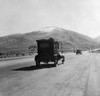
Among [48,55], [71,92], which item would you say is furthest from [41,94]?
[48,55]

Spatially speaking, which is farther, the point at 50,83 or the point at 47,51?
the point at 47,51

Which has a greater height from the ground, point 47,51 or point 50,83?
point 47,51

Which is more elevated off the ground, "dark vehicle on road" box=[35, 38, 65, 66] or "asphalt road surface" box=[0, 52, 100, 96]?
"dark vehicle on road" box=[35, 38, 65, 66]

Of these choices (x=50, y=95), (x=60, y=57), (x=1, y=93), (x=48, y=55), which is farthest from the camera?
(x=60, y=57)

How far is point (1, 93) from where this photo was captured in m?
8.52

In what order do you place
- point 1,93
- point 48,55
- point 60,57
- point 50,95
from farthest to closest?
1. point 60,57
2. point 48,55
3. point 1,93
4. point 50,95

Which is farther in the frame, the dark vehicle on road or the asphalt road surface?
the dark vehicle on road

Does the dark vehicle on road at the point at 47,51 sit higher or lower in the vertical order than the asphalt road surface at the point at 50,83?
higher

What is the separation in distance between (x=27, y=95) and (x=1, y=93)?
124 cm

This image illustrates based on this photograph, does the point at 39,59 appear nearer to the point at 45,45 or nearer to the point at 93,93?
the point at 45,45

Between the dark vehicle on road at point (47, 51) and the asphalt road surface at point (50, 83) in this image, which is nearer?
the asphalt road surface at point (50, 83)

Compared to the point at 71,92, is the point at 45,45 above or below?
above

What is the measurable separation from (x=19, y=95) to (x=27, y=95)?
32 centimetres

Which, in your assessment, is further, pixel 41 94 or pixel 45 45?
pixel 45 45
